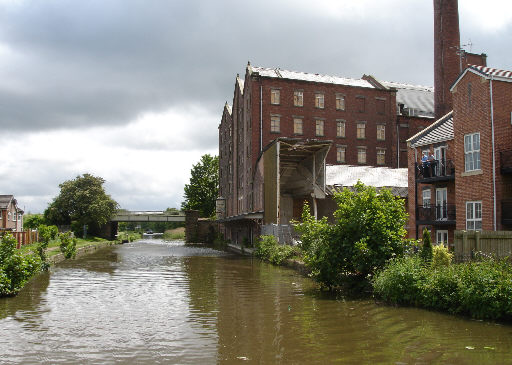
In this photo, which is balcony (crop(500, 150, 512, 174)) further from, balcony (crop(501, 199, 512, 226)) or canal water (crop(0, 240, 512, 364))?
canal water (crop(0, 240, 512, 364))

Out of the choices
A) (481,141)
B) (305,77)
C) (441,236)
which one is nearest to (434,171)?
(441,236)

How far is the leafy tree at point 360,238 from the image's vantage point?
48.9 feet

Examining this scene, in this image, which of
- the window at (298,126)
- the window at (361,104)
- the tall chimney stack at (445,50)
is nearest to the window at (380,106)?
the window at (361,104)

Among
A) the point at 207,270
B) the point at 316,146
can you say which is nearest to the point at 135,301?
the point at 207,270

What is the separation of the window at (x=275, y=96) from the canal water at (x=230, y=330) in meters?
32.3

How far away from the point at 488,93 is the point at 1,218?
46.2m

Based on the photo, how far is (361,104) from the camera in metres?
50.4

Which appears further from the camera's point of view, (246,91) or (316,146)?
(246,91)

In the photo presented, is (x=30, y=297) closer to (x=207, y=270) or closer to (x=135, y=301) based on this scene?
(x=135, y=301)

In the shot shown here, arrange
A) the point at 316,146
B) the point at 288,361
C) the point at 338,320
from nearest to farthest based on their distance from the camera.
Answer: the point at 288,361, the point at 338,320, the point at 316,146

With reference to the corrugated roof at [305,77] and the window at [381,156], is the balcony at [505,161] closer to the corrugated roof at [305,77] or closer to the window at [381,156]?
the window at [381,156]

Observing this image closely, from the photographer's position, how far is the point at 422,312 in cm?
1210

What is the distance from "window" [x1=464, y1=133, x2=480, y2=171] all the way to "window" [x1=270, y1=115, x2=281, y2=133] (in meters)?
25.7

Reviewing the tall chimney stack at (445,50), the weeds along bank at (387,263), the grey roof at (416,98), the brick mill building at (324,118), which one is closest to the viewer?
the weeds along bank at (387,263)
